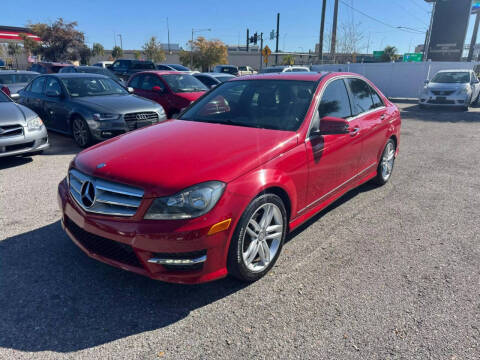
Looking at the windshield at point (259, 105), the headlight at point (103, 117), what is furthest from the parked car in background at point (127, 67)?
the windshield at point (259, 105)

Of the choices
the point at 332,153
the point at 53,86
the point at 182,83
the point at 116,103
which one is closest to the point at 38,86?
the point at 53,86

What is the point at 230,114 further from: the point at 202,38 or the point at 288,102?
the point at 202,38

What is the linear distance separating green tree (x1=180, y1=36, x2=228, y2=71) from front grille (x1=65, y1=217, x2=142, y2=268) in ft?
165

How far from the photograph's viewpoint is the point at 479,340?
2291 mm

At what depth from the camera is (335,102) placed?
12.6 ft

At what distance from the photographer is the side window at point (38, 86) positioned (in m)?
8.45

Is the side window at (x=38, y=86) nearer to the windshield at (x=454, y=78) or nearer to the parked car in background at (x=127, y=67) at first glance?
the parked car in background at (x=127, y=67)

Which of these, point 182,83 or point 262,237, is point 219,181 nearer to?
point 262,237

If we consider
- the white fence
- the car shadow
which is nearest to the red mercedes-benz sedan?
the car shadow

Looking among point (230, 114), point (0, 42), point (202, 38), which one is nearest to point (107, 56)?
point (0, 42)

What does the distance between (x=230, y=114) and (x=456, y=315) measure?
8.78 ft

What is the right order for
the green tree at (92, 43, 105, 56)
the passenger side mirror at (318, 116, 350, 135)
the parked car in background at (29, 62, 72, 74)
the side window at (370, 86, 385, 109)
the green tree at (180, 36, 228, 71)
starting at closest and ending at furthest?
the passenger side mirror at (318, 116, 350, 135)
the side window at (370, 86, 385, 109)
the parked car in background at (29, 62, 72, 74)
the green tree at (180, 36, 228, 71)
the green tree at (92, 43, 105, 56)

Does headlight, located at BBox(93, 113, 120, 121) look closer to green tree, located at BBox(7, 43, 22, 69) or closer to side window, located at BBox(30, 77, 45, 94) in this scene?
side window, located at BBox(30, 77, 45, 94)

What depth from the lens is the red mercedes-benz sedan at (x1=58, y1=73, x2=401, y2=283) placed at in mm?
2396
